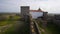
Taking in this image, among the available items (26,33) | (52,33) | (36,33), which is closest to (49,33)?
(52,33)

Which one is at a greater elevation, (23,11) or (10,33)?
(23,11)

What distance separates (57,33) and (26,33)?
12.0 ft

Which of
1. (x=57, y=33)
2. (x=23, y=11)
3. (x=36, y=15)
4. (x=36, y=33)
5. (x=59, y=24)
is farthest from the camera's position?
(x=36, y=15)

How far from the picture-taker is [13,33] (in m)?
12.5

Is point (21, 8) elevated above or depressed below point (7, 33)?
above

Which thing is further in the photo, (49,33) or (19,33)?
(49,33)

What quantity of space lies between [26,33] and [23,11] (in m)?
14.1

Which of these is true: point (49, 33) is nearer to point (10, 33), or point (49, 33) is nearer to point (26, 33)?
point (26, 33)

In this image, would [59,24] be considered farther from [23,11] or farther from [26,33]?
[23,11]

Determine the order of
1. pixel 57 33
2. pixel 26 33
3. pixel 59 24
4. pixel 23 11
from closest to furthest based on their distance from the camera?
pixel 26 33 → pixel 57 33 → pixel 59 24 → pixel 23 11

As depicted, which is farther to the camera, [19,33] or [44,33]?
[44,33]

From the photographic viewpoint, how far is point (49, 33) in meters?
13.5

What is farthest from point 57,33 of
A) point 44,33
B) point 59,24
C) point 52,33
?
point 59,24

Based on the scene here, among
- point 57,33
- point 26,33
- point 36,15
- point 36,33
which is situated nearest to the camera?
point 36,33
